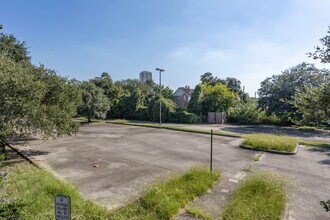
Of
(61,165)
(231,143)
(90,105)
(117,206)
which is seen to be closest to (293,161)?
(231,143)

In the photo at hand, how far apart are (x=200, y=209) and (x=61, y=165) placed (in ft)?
18.5

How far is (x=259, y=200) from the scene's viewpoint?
14.7 ft

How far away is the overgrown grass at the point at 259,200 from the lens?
4020mm

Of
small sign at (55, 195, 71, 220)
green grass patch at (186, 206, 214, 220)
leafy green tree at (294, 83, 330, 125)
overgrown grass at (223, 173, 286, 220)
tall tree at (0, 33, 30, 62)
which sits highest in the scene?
tall tree at (0, 33, 30, 62)

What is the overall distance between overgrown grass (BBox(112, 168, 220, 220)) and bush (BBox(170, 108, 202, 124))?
64.2ft

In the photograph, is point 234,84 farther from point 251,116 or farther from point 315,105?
point 315,105

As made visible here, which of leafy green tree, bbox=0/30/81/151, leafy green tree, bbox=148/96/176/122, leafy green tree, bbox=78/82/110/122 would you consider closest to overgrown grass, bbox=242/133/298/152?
leafy green tree, bbox=0/30/81/151

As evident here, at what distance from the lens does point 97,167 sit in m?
7.49

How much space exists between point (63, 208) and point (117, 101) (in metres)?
30.7

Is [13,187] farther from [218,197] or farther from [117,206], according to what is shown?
[218,197]

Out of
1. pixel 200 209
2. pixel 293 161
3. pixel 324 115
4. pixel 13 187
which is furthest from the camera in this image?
pixel 293 161

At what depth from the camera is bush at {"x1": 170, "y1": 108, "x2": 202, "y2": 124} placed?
83.5 ft

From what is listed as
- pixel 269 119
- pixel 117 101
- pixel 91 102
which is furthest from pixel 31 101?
pixel 117 101

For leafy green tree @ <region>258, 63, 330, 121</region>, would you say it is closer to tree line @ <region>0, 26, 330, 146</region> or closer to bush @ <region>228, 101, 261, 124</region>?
tree line @ <region>0, 26, 330, 146</region>
